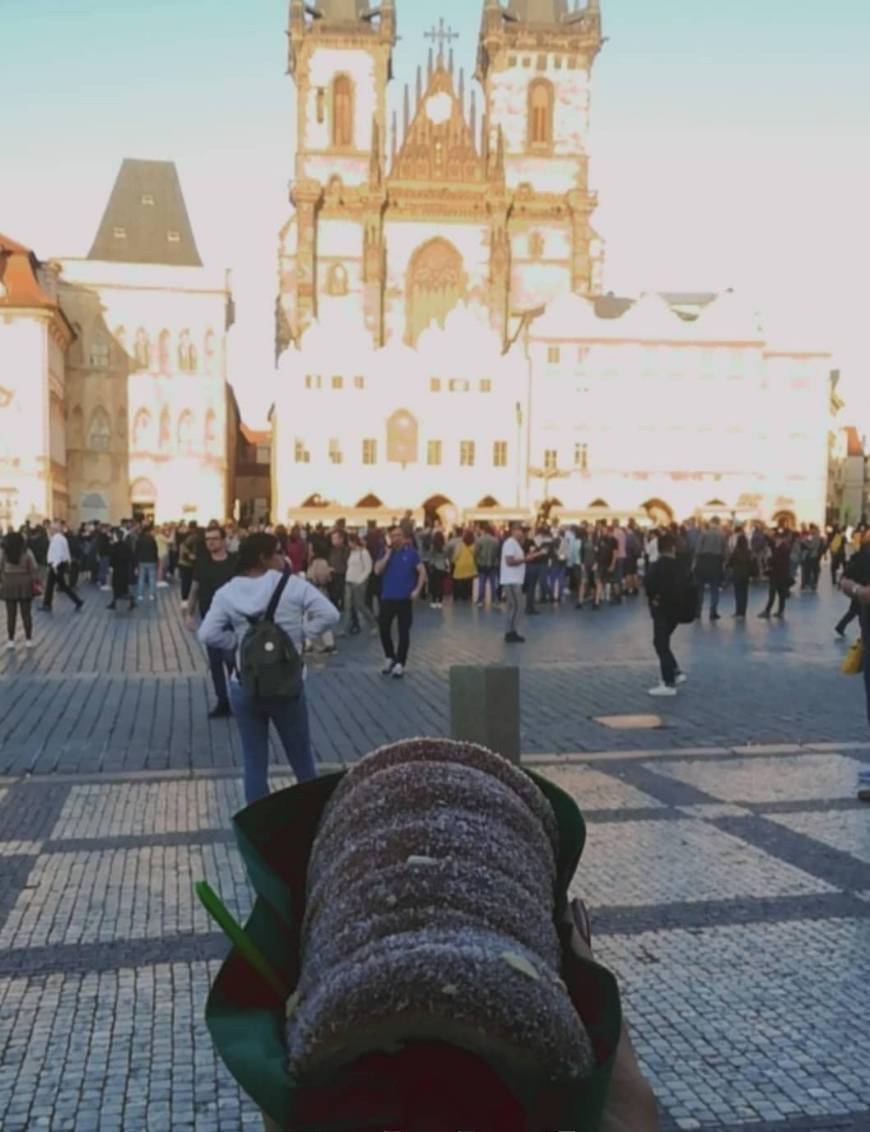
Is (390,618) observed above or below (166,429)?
below

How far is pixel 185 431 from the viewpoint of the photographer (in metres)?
63.0

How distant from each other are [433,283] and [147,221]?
1651 cm

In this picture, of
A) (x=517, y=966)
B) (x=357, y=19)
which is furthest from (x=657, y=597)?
(x=357, y=19)

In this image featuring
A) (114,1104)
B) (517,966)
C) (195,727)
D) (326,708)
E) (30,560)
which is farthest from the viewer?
(30,560)

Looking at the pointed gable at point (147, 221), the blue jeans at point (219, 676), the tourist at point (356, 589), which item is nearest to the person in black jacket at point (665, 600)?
the blue jeans at point (219, 676)

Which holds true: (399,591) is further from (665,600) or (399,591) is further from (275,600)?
(275,600)

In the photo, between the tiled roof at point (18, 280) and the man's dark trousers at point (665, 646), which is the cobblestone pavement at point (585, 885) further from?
the tiled roof at point (18, 280)

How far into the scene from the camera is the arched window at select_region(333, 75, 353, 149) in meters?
75.2

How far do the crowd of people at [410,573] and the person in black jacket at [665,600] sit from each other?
0.01 meters

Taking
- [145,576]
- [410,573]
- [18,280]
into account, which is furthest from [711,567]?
[18,280]

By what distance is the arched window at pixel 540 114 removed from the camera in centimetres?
7606

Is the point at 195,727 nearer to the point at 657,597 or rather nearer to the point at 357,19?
the point at 657,597

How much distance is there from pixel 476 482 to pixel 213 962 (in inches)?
2259

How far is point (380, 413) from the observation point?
60.8 m
